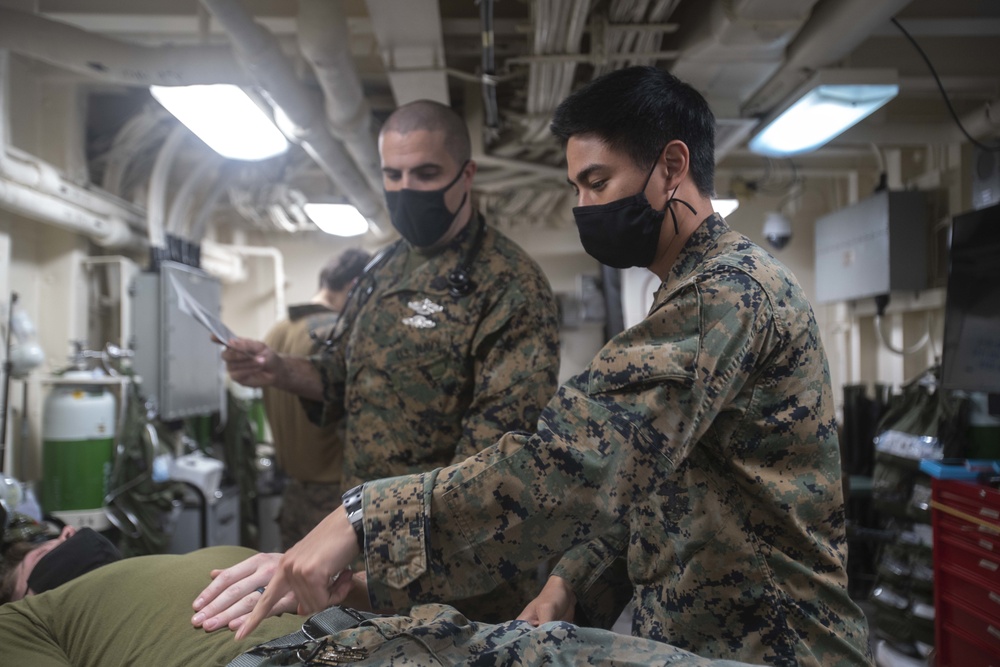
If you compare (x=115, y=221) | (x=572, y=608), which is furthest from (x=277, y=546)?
(x=572, y=608)

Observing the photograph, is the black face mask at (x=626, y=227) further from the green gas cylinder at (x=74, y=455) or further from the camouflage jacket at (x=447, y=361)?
the green gas cylinder at (x=74, y=455)

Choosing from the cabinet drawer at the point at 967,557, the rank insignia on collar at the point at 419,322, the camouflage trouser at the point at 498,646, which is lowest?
the cabinet drawer at the point at 967,557

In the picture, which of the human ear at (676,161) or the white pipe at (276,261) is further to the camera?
the white pipe at (276,261)

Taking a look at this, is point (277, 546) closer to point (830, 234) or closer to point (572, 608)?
point (572, 608)

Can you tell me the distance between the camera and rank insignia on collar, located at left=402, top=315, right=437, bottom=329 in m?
1.86

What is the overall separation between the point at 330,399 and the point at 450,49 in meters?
1.95

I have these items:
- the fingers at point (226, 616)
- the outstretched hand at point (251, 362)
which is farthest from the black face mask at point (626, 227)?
the outstretched hand at point (251, 362)

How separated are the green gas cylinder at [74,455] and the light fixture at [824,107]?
368cm

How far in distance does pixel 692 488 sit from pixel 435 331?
3.04ft

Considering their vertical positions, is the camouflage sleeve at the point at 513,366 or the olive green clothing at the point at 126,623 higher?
the camouflage sleeve at the point at 513,366

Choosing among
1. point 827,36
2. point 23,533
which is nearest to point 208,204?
point 23,533

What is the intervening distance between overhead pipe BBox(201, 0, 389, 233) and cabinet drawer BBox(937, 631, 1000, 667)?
3.43 m

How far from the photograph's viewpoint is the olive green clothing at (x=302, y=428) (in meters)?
3.21

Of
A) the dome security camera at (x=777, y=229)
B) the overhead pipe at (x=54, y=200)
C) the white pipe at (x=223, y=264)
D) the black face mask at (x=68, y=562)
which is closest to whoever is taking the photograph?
the black face mask at (x=68, y=562)
